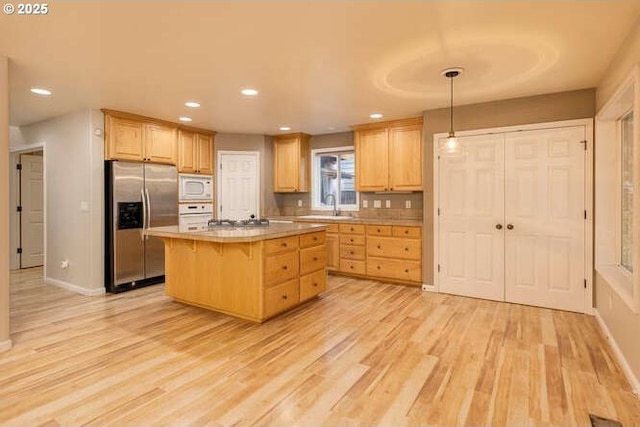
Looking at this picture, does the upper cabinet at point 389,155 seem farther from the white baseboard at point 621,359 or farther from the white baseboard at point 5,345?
the white baseboard at point 5,345

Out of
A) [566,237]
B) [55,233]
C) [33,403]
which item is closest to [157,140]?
[55,233]

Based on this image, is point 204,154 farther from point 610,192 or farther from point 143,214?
point 610,192

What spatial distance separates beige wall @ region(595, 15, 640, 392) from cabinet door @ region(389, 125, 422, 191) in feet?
6.71

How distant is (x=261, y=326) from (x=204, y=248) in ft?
3.42

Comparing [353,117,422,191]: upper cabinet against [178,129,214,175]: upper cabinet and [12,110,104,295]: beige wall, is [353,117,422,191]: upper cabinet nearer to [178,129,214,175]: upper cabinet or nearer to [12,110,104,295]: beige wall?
[178,129,214,175]: upper cabinet

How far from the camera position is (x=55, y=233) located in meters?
4.96

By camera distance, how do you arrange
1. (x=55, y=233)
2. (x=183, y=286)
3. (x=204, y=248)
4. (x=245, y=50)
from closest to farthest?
1. (x=245, y=50)
2. (x=204, y=248)
3. (x=183, y=286)
4. (x=55, y=233)

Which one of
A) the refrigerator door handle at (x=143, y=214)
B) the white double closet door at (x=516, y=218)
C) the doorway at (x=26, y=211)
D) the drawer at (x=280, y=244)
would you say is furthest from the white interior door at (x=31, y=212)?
the white double closet door at (x=516, y=218)

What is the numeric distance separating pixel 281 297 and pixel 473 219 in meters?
2.53

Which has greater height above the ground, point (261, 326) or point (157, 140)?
point (157, 140)

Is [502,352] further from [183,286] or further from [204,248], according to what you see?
[183,286]

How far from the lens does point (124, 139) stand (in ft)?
15.3

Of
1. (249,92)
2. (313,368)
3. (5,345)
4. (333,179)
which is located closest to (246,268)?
(313,368)

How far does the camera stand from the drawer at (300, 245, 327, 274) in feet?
12.9
